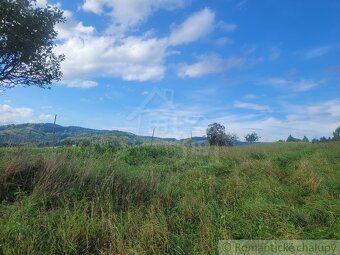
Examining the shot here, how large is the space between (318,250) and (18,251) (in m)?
3.94

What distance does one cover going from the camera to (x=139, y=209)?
5492 mm

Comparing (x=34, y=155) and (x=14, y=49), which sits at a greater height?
(x=14, y=49)

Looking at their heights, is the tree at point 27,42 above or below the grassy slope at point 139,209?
above

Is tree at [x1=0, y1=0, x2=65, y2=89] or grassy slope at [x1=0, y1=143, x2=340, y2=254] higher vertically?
tree at [x1=0, y1=0, x2=65, y2=89]

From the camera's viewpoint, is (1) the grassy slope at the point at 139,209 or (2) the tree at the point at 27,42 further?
(2) the tree at the point at 27,42

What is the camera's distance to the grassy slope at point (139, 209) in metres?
4.45

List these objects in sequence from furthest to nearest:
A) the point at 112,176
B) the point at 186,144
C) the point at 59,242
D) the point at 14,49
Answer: the point at 14,49 → the point at 186,144 → the point at 112,176 → the point at 59,242

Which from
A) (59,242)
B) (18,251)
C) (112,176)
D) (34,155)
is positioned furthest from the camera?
(34,155)

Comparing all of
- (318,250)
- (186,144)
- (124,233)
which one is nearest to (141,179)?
(124,233)

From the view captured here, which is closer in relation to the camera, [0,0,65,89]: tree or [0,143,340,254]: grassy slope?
[0,143,340,254]: grassy slope

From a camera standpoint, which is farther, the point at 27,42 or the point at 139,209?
the point at 27,42

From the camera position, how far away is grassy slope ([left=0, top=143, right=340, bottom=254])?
4.45 meters

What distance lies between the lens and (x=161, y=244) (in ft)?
14.7

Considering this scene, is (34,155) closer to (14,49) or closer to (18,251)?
(18,251)
